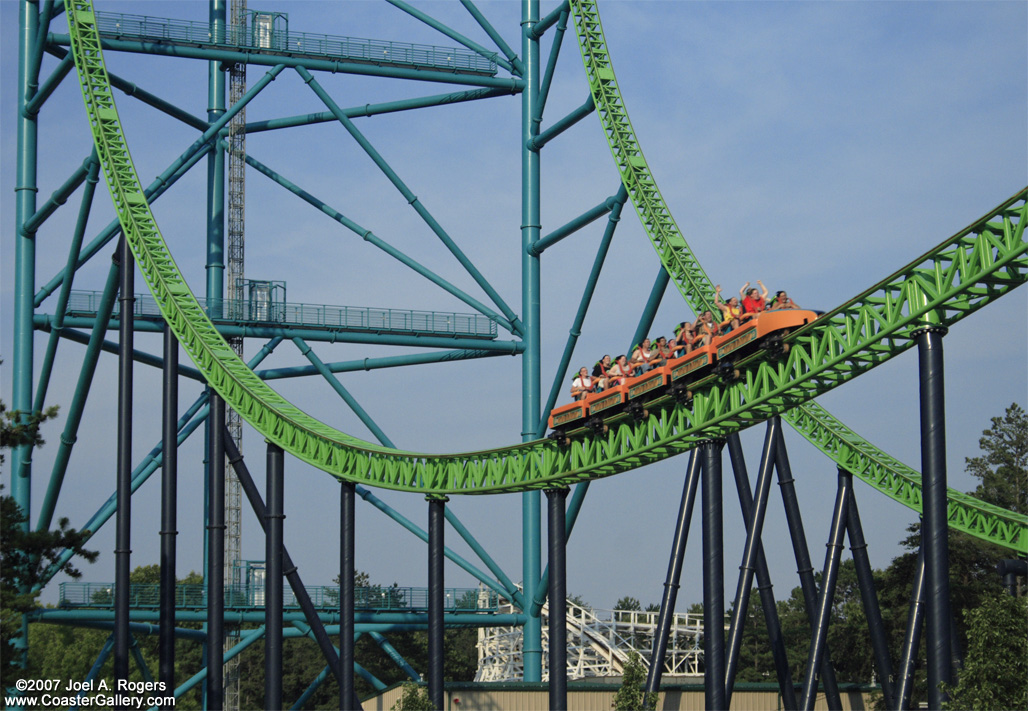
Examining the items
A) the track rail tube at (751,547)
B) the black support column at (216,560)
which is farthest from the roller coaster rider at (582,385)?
the black support column at (216,560)

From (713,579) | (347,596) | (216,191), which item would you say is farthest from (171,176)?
(713,579)

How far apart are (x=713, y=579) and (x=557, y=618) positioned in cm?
213

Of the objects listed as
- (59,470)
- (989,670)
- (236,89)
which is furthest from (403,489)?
(236,89)

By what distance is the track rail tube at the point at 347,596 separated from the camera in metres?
18.4

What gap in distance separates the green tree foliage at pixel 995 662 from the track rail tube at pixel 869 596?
6.68 meters

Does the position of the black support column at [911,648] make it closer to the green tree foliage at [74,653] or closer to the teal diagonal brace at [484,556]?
the teal diagonal brace at [484,556]

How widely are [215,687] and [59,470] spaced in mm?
5766

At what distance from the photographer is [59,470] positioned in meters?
23.3

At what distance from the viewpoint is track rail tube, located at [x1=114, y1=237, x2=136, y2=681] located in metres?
19.9

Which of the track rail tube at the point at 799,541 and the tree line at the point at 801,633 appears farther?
the track rail tube at the point at 799,541

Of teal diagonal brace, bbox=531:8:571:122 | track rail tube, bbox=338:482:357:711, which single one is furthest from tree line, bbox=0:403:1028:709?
teal diagonal brace, bbox=531:8:571:122

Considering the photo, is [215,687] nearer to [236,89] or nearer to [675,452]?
[675,452]

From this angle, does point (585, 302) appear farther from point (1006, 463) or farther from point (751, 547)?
point (1006, 463)

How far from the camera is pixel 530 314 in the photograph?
25.0 metres
